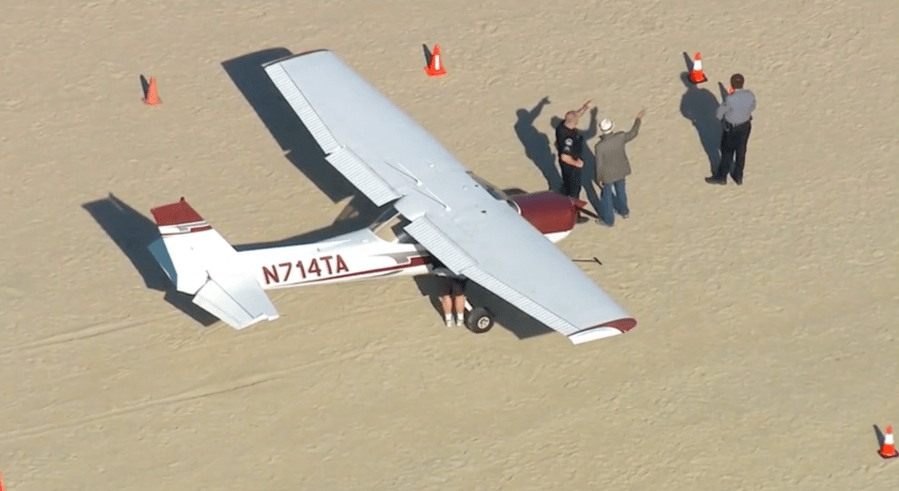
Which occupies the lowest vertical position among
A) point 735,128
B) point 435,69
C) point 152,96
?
point 735,128

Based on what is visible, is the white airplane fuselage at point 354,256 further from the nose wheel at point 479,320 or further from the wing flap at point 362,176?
the nose wheel at point 479,320

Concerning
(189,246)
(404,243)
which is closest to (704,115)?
(404,243)

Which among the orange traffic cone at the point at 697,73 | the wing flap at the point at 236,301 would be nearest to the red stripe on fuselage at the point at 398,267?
the wing flap at the point at 236,301

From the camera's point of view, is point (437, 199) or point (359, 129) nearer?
point (437, 199)

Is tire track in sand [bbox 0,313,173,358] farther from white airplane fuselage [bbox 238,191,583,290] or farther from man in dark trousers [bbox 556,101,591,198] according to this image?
man in dark trousers [bbox 556,101,591,198]

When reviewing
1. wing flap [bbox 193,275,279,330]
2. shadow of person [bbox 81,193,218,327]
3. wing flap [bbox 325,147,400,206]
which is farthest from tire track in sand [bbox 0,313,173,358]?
wing flap [bbox 325,147,400,206]

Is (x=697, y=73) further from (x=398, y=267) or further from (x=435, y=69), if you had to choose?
(x=398, y=267)
